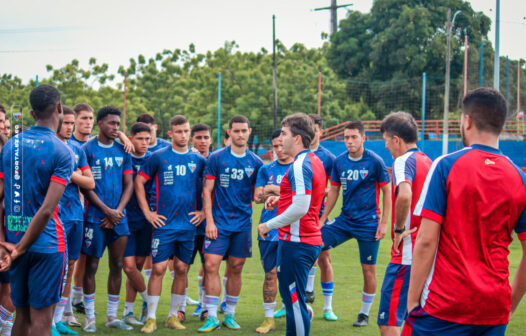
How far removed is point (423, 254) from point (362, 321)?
365cm

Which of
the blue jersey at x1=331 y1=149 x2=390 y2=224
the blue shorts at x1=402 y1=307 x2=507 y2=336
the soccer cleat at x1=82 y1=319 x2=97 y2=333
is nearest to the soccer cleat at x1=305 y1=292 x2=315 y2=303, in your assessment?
the blue jersey at x1=331 y1=149 x2=390 y2=224

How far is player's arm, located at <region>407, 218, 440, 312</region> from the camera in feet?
9.45

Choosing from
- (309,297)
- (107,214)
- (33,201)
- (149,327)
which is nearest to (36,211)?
(33,201)

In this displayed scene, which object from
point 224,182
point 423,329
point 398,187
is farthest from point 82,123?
point 423,329

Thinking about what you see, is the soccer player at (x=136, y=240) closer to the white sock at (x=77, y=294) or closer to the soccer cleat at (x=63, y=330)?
the soccer cleat at (x=63, y=330)

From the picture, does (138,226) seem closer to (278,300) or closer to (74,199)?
(74,199)

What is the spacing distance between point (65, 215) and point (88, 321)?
1203 mm

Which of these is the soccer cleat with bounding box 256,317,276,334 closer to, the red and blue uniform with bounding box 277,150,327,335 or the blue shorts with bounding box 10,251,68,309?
the red and blue uniform with bounding box 277,150,327,335

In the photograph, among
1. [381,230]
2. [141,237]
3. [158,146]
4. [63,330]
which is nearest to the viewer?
[63,330]

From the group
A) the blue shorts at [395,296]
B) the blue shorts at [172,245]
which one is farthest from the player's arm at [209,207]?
the blue shorts at [395,296]

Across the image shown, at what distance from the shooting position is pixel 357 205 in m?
6.78

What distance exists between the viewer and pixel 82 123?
6504 mm

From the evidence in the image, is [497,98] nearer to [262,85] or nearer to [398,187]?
[398,187]

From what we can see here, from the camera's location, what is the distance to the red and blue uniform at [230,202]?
6.29 m
